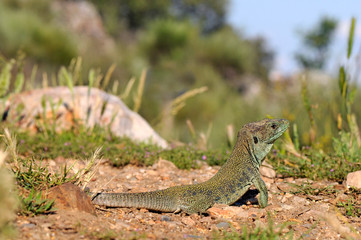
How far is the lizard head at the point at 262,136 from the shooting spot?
5094 mm

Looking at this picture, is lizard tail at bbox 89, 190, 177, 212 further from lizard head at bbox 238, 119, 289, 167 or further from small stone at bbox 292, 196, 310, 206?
small stone at bbox 292, 196, 310, 206

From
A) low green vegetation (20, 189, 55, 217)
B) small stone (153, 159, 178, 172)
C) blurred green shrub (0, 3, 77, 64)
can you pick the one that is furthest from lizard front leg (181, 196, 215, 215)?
blurred green shrub (0, 3, 77, 64)

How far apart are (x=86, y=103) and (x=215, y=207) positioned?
4934mm

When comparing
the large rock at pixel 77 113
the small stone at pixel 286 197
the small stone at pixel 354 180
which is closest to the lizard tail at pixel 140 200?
the small stone at pixel 286 197

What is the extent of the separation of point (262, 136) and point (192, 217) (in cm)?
128

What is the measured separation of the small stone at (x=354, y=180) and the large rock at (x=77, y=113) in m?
3.75

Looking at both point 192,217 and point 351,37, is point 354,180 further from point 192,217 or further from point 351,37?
point 351,37

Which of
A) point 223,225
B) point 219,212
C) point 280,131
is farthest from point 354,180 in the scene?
point 223,225

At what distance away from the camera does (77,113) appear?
862 cm

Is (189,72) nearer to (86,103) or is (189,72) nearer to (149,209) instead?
(86,103)

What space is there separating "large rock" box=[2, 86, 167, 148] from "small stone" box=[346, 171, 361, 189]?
375 cm

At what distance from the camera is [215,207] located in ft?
15.6

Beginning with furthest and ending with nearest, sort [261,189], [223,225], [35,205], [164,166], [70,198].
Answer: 1. [164,166]
2. [261,189]
3. [223,225]
4. [70,198]
5. [35,205]

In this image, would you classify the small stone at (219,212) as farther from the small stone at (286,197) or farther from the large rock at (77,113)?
the large rock at (77,113)
